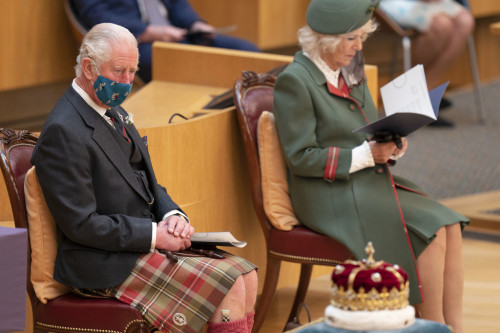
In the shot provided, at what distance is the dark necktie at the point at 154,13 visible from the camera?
570 cm

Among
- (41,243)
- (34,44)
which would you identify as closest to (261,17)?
(34,44)

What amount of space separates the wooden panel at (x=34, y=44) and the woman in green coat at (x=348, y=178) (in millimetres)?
2685

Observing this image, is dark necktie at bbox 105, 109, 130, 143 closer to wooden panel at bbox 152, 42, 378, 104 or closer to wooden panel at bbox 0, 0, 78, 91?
wooden panel at bbox 152, 42, 378, 104

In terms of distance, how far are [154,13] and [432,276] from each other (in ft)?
9.54

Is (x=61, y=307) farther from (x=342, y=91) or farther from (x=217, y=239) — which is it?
(x=342, y=91)

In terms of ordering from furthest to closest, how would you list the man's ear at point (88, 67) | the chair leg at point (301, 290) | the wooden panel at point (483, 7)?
the wooden panel at point (483, 7), the chair leg at point (301, 290), the man's ear at point (88, 67)

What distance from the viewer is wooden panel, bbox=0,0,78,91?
568 centimetres

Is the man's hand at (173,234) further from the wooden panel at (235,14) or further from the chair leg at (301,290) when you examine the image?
the wooden panel at (235,14)

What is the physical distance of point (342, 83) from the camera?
351 centimetres

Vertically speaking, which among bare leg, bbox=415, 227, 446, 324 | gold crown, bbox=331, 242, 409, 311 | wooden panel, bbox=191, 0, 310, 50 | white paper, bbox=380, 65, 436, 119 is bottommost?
wooden panel, bbox=191, 0, 310, 50

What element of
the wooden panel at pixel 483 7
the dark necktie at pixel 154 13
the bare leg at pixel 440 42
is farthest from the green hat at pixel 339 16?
the wooden panel at pixel 483 7

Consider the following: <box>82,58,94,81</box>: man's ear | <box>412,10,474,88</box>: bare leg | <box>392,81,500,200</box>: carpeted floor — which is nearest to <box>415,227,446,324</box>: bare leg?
<box>82,58,94,81</box>: man's ear

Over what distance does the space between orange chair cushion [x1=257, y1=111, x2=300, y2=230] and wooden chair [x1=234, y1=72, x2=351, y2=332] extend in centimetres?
3

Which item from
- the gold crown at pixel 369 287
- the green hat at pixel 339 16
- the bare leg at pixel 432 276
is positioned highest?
the green hat at pixel 339 16
